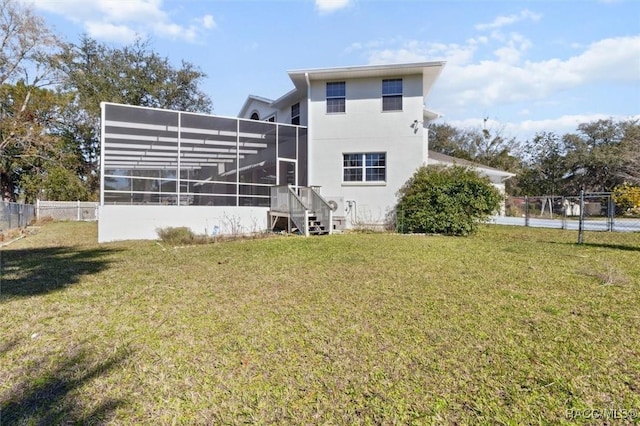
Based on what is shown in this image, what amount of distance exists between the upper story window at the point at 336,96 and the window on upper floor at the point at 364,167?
2174 mm

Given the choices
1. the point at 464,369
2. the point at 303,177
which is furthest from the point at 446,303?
the point at 303,177

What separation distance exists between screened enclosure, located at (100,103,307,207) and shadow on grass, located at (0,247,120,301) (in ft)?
9.36

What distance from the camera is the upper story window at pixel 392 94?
1428 cm

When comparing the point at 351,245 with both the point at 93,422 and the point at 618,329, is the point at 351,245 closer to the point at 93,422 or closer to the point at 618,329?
the point at 618,329

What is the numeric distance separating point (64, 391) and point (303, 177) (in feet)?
43.6

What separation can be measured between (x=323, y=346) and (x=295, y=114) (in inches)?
583

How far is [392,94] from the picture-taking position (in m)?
14.4

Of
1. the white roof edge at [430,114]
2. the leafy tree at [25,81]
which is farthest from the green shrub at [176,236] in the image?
the leafy tree at [25,81]

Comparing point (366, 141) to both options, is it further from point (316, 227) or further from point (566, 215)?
point (566, 215)

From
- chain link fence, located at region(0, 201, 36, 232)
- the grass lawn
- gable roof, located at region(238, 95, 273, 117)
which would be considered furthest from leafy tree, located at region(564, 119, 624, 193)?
chain link fence, located at region(0, 201, 36, 232)

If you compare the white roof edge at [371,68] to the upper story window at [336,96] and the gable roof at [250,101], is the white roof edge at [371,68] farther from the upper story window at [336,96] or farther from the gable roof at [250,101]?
the gable roof at [250,101]

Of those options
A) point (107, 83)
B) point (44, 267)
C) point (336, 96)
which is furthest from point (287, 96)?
point (107, 83)

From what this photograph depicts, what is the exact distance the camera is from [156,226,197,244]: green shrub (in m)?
10.7

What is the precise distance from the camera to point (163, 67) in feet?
90.3
